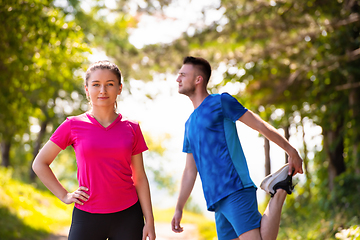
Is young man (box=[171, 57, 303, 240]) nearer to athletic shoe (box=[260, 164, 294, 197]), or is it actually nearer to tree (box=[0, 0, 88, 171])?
athletic shoe (box=[260, 164, 294, 197])

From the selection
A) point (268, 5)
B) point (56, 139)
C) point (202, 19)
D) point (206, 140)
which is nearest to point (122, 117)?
point (56, 139)

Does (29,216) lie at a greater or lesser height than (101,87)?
lesser

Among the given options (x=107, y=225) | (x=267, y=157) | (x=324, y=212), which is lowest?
(x=324, y=212)

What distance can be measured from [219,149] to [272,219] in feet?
2.27

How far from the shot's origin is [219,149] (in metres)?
3.03

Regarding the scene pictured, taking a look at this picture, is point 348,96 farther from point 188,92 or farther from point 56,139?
point 56,139

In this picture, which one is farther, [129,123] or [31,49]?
[31,49]

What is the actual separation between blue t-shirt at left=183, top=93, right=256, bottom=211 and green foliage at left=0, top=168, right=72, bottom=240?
5738mm

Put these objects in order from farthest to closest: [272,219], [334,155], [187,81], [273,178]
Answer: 1. [334,155]
2. [187,81]
3. [273,178]
4. [272,219]

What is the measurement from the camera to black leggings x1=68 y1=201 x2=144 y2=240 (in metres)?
2.51

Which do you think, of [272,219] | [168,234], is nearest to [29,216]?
[168,234]

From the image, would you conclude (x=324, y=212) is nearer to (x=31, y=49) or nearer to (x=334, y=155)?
(x=334, y=155)

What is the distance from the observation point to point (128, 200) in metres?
2.60

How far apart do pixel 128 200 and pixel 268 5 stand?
6.23 meters
